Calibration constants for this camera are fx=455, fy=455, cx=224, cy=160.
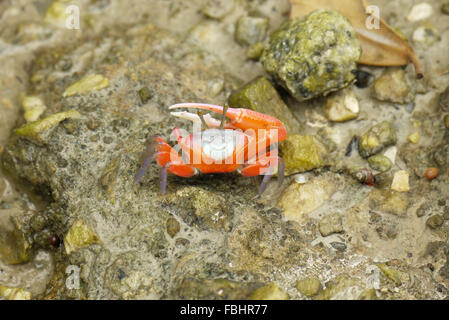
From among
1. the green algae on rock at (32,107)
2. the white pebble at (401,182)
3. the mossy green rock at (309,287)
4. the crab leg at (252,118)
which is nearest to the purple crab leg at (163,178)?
the crab leg at (252,118)

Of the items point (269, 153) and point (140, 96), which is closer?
point (269, 153)

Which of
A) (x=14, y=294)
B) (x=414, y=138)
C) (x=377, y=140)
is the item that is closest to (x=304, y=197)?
(x=377, y=140)

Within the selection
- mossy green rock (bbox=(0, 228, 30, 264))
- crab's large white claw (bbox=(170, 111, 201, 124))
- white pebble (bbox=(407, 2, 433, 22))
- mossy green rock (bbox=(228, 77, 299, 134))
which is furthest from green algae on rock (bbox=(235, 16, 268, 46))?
mossy green rock (bbox=(0, 228, 30, 264))

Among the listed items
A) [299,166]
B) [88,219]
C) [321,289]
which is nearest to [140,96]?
[88,219]

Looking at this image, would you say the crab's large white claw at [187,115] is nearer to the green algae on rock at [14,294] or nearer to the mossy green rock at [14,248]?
the mossy green rock at [14,248]

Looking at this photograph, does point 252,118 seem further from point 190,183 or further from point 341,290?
point 341,290

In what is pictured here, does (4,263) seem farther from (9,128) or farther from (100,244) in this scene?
(9,128)
